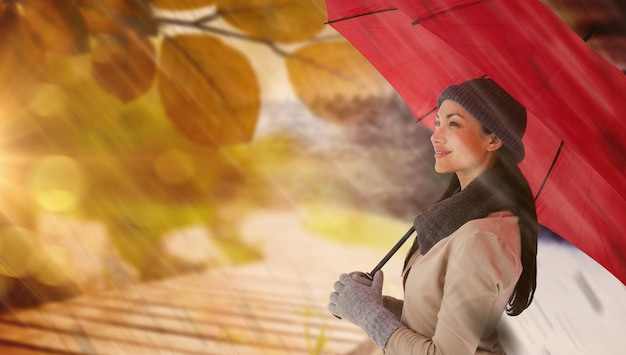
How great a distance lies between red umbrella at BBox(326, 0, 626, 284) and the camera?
756 millimetres

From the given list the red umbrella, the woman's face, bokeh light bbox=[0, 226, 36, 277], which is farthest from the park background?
the woman's face

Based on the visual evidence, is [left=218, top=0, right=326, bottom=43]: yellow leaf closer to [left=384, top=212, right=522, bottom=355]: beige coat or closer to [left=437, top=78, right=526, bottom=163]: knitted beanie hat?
[left=437, top=78, right=526, bottom=163]: knitted beanie hat

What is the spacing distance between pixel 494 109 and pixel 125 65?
132cm

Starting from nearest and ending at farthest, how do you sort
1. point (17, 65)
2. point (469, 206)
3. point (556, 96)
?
point (556, 96) → point (469, 206) → point (17, 65)

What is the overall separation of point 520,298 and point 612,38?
0.88m

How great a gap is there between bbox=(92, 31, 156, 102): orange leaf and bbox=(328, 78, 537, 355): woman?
3.89 feet

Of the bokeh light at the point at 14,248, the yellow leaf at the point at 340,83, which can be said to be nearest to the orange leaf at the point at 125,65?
the yellow leaf at the point at 340,83

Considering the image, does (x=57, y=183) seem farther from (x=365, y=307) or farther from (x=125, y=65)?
(x=365, y=307)

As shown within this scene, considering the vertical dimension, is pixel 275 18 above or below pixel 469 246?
above

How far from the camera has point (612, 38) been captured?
1465mm

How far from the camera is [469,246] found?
0.81 metres

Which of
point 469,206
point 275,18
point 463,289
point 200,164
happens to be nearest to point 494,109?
point 469,206

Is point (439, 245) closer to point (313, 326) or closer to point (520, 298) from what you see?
point (520, 298)

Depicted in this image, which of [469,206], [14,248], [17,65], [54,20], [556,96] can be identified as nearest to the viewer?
[556,96]
